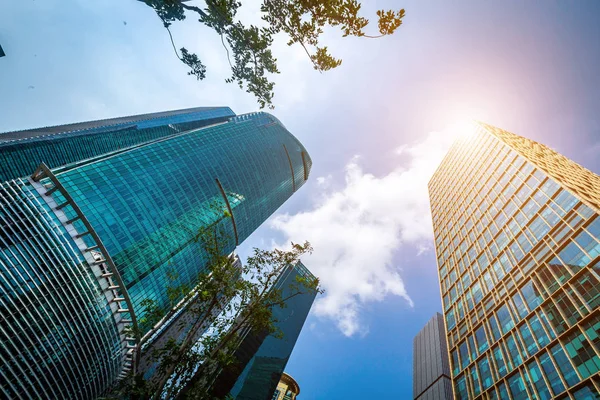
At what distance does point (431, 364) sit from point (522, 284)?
4327cm

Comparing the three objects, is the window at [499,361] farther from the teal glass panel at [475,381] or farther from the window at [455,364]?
the window at [455,364]

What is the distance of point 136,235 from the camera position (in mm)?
52688

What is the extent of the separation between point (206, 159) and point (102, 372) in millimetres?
52033

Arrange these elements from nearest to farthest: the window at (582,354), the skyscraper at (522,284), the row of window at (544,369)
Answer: the window at (582,354)
the row of window at (544,369)
the skyscraper at (522,284)

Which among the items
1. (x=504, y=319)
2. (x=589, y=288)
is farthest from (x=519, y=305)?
(x=589, y=288)

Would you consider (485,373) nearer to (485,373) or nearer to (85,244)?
(485,373)

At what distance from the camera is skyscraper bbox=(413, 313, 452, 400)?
58.0 m

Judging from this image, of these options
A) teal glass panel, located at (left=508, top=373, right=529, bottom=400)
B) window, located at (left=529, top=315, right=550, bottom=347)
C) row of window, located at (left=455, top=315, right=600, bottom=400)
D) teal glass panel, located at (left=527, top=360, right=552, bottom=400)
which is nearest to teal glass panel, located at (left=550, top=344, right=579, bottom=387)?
row of window, located at (left=455, top=315, right=600, bottom=400)

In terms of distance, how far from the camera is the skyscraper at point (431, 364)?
57997 millimetres

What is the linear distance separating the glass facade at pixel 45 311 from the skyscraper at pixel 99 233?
0.12m

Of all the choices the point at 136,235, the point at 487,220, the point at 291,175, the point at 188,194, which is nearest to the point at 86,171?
the point at 136,235

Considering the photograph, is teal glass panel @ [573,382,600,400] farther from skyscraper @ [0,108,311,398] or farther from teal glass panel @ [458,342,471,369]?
skyscraper @ [0,108,311,398]

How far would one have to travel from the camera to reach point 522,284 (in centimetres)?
3338

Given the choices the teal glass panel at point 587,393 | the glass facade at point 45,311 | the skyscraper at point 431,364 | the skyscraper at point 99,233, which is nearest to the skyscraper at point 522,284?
the teal glass panel at point 587,393
